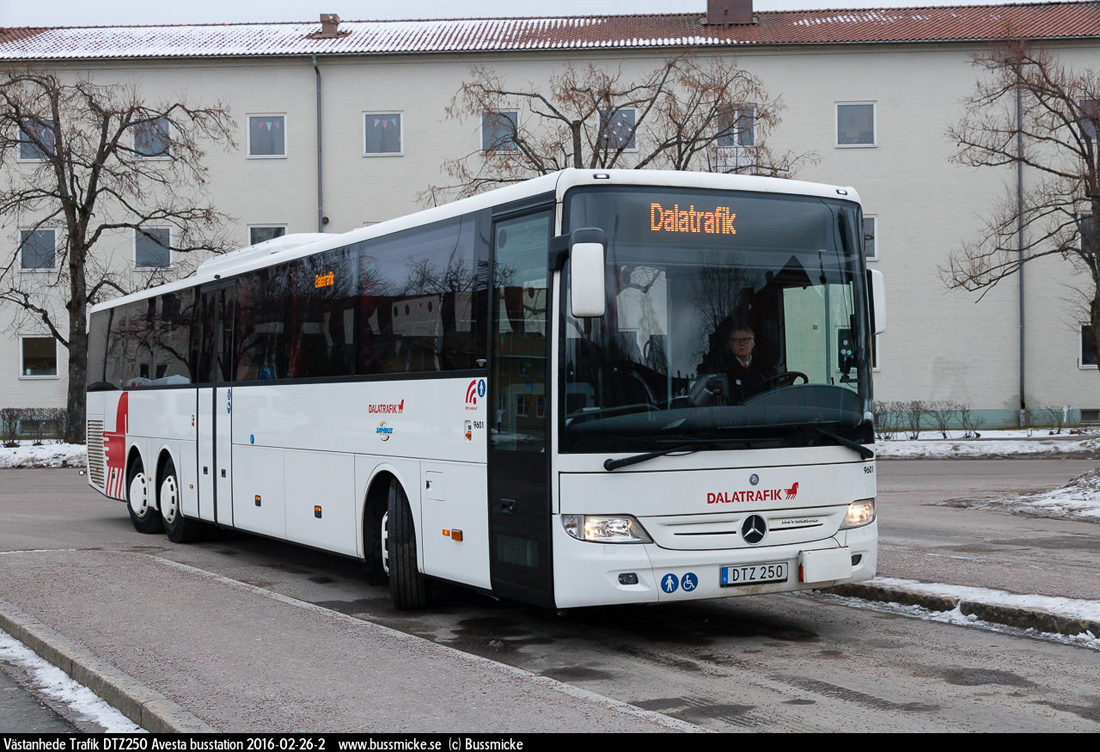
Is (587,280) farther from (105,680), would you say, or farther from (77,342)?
(77,342)

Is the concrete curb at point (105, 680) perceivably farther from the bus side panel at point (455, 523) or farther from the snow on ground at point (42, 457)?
the snow on ground at point (42, 457)

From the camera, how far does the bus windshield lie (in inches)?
301

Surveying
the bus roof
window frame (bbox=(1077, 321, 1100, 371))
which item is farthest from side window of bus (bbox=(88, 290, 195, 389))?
window frame (bbox=(1077, 321, 1100, 371))

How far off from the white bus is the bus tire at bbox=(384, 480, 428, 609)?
0.02m

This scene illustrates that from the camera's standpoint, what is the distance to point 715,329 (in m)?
7.84

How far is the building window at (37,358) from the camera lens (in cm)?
4288

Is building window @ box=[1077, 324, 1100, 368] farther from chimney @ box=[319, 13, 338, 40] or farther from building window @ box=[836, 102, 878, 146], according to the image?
chimney @ box=[319, 13, 338, 40]

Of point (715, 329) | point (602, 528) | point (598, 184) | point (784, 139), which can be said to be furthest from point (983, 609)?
point (784, 139)

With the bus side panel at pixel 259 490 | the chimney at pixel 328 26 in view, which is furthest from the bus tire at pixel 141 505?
the chimney at pixel 328 26

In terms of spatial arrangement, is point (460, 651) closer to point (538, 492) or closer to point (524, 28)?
point (538, 492)

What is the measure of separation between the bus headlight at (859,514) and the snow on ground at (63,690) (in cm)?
462

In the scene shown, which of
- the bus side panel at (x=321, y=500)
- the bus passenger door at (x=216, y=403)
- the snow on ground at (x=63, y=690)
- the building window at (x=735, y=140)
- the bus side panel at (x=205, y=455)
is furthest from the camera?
the building window at (x=735, y=140)

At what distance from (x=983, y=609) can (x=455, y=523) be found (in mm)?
3810

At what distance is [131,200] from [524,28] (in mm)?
14875
